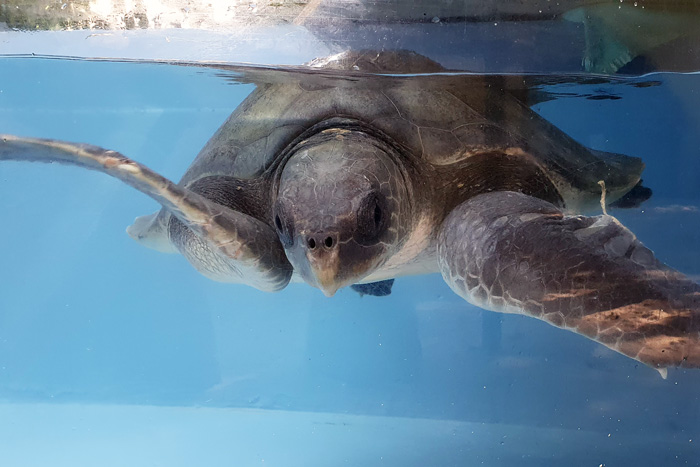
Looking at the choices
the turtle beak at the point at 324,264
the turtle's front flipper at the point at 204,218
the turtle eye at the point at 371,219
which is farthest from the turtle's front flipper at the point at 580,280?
the turtle's front flipper at the point at 204,218

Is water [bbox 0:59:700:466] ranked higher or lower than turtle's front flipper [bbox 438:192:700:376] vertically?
lower

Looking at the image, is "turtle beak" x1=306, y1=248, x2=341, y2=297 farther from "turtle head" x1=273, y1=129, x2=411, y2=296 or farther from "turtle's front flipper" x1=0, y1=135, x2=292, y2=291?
"turtle's front flipper" x1=0, y1=135, x2=292, y2=291

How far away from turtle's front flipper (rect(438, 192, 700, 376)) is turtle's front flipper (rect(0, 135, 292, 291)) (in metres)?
0.87

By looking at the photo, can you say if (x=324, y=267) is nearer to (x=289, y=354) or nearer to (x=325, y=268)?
(x=325, y=268)

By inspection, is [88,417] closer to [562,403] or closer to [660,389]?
[562,403]

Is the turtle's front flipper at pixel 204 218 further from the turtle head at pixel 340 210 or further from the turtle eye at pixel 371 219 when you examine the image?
the turtle eye at pixel 371 219

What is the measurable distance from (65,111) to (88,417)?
232 inches

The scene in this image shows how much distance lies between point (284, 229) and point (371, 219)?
0.39 meters

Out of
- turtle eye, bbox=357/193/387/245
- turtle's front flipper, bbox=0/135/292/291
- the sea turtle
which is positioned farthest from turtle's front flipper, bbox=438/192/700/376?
turtle's front flipper, bbox=0/135/292/291

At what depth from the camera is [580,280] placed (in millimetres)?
1655

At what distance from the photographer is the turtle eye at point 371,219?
2.04 metres

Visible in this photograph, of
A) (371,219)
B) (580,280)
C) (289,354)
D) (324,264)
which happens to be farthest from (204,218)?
(289,354)

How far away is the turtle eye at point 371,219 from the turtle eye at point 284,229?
0.31m

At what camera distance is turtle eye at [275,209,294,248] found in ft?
6.79
